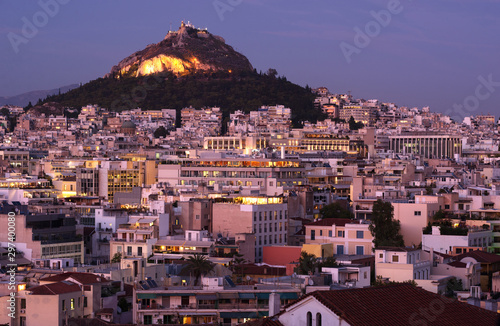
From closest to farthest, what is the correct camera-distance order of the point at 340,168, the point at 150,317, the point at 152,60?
the point at 150,317, the point at 340,168, the point at 152,60

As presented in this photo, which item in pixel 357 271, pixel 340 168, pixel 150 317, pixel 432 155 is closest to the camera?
pixel 150 317

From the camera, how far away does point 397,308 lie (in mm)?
20219

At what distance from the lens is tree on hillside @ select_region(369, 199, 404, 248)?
145ft

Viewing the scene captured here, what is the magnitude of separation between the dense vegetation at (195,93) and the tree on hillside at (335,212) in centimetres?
9826

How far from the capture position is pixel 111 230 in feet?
162

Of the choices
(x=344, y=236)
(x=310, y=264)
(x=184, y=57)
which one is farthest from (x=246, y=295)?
(x=184, y=57)

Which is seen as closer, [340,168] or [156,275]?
[156,275]

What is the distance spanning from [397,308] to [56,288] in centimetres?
1146

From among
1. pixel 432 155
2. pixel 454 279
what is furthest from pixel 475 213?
pixel 432 155

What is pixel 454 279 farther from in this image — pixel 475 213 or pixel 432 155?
pixel 432 155

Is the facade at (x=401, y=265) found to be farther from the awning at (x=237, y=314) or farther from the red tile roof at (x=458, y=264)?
the awning at (x=237, y=314)

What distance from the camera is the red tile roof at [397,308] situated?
743 inches

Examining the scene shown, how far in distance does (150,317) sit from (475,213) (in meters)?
22.2

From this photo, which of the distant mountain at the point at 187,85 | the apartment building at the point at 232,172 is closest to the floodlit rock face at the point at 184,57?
the distant mountain at the point at 187,85
